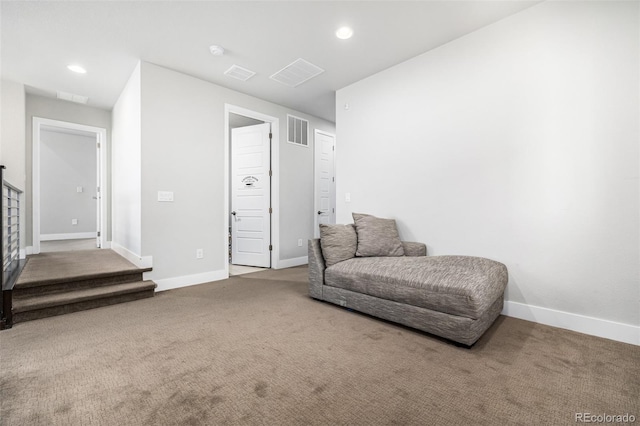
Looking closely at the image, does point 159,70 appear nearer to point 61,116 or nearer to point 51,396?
point 61,116

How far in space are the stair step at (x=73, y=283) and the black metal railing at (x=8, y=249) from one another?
0.14m

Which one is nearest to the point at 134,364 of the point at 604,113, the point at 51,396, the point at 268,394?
the point at 51,396

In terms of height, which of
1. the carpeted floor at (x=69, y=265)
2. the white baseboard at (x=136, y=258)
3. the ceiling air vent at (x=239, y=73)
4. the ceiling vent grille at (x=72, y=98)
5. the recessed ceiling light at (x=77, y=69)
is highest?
the ceiling vent grille at (x=72, y=98)

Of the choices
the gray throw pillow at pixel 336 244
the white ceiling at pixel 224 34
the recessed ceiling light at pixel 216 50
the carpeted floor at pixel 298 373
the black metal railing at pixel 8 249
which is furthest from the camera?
the recessed ceiling light at pixel 216 50

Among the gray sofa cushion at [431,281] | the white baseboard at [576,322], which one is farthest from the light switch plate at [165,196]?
the white baseboard at [576,322]

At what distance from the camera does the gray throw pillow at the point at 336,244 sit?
9.76 ft

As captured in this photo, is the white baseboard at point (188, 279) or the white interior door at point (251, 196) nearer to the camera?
the white baseboard at point (188, 279)

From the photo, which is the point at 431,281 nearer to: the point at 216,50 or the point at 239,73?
the point at 216,50

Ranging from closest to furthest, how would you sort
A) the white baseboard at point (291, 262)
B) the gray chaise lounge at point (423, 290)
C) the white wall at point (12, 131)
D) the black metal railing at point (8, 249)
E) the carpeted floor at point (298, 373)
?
the carpeted floor at point (298, 373)
the gray chaise lounge at point (423, 290)
the black metal railing at point (8, 249)
the white wall at point (12, 131)
the white baseboard at point (291, 262)

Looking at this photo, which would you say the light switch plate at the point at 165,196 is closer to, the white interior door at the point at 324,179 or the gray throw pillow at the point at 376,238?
the gray throw pillow at the point at 376,238

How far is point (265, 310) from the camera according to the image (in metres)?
2.80

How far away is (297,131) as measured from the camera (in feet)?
17.1

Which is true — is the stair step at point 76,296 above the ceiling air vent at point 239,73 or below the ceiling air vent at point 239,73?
below

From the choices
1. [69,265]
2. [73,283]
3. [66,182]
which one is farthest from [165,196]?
[66,182]
